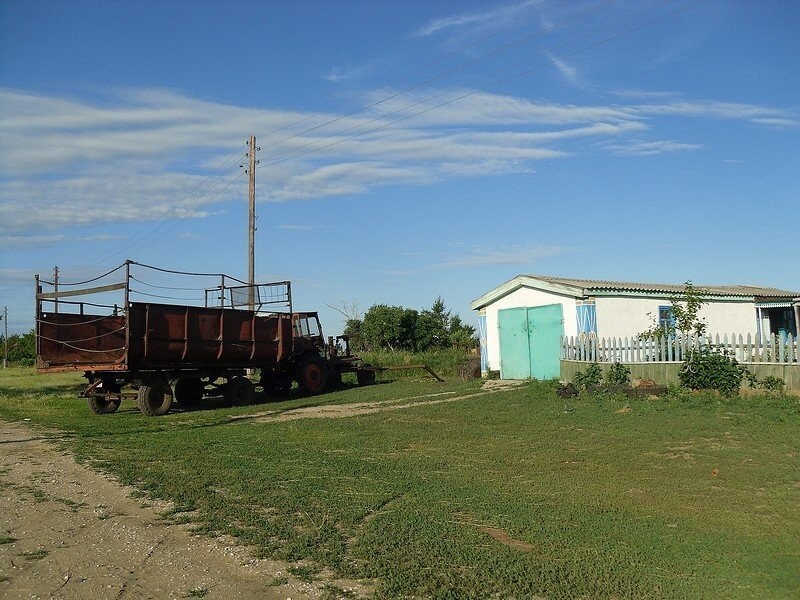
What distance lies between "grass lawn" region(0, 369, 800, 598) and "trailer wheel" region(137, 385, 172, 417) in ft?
9.05

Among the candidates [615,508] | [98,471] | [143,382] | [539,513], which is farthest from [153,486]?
[143,382]

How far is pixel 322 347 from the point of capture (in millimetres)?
24562

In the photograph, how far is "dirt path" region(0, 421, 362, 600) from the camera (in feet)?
16.6

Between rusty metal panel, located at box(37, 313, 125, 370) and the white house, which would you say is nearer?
rusty metal panel, located at box(37, 313, 125, 370)

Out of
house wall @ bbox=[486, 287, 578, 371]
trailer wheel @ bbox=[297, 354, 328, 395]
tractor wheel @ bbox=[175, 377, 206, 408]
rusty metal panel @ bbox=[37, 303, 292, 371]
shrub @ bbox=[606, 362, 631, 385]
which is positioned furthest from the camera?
trailer wheel @ bbox=[297, 354, 328, 395]

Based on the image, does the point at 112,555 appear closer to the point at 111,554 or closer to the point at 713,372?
the point at 111,554

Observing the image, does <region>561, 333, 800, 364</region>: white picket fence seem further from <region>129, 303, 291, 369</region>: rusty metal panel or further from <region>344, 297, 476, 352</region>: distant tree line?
<region>344, 297, 476, 352</region>: distant tree line

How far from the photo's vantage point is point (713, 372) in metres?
15.6

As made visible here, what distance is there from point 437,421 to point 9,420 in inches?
389

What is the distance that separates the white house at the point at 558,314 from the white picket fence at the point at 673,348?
4.77 feet

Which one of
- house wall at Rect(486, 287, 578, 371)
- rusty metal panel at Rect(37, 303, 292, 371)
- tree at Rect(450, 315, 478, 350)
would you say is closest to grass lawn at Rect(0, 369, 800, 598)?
rusty metal panel at Rect(37, 303, 292, 371)

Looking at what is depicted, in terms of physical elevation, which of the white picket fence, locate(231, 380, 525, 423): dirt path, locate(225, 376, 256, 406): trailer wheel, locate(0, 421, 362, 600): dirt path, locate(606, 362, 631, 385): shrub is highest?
the white picket fence

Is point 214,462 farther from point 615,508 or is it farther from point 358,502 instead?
point 615,508

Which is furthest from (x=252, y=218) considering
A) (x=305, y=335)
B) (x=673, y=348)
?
(x=673, y=348)
